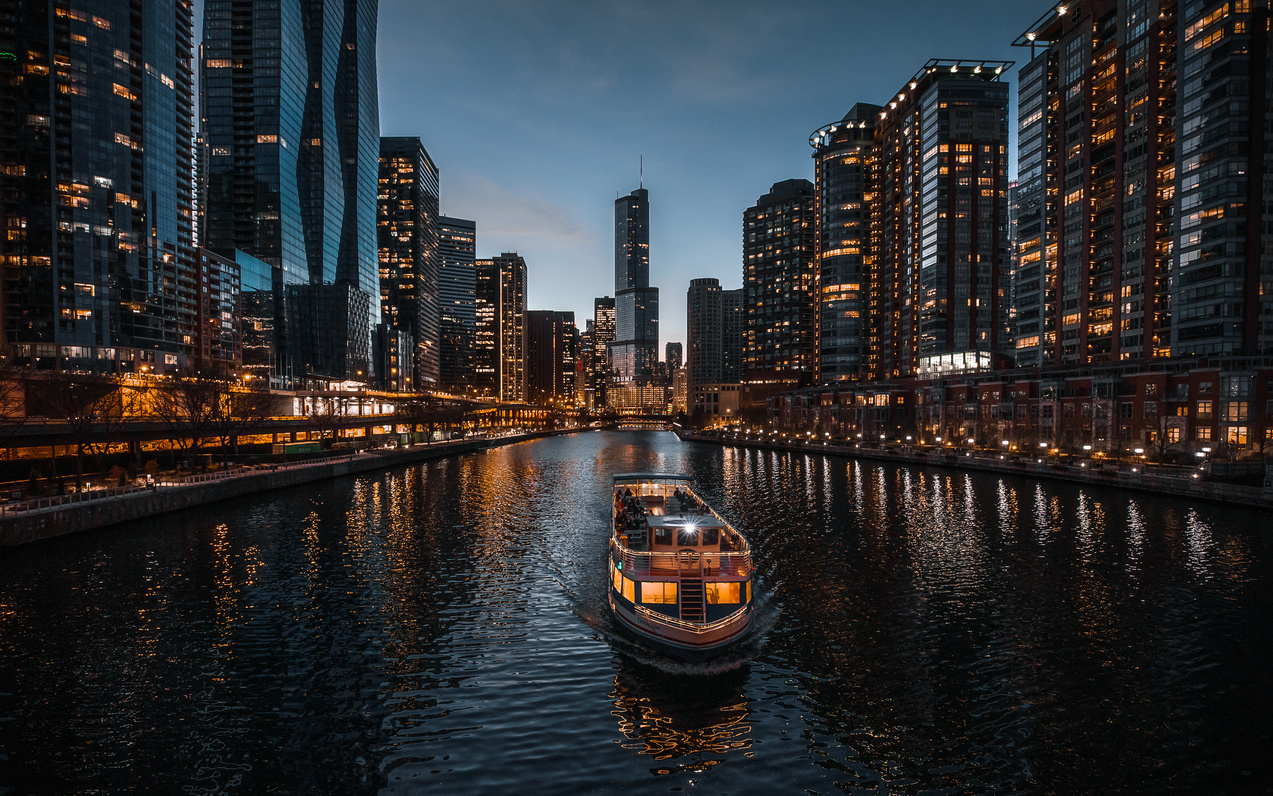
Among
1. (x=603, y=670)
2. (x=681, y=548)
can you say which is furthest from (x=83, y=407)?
(x=603, y=670)

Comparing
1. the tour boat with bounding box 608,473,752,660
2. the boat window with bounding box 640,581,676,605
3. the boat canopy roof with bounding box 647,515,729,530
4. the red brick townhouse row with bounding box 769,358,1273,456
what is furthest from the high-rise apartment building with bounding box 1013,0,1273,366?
the boat window with bounding box 640,581,676,605

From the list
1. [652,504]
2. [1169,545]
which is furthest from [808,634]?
[1169,545]

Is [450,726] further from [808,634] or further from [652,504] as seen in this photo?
[652,504]

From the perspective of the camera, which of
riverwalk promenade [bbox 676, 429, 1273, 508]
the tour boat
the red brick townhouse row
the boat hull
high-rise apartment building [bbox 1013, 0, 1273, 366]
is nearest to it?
the boat hull

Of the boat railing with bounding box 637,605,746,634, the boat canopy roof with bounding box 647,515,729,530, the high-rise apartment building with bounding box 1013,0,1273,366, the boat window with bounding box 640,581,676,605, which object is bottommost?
the boat railing with bounding box 637,605,746,634

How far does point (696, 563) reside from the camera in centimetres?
3134

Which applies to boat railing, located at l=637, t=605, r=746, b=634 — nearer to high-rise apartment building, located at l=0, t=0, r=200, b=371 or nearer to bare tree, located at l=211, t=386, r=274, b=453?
bare tree, located at l=211, t=386, r=274, b=453

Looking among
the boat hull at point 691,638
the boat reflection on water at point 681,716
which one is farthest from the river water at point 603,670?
the boat hull at point 691,638

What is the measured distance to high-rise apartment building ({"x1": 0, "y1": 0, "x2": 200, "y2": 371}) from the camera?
17250 cm

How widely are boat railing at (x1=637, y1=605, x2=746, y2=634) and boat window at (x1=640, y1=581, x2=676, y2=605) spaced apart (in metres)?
0.54

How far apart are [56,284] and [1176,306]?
268 meters

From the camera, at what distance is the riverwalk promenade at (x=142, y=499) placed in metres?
48.6

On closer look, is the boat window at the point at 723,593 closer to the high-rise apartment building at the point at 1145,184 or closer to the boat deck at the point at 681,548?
the boat deck at the point at 681,548

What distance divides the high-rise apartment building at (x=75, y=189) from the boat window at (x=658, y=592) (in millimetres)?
206330
